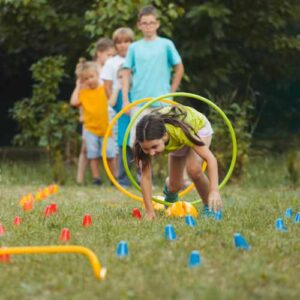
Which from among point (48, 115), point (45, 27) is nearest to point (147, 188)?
point (48, 115)

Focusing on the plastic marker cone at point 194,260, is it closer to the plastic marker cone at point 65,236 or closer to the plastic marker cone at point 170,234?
the plastic marker cone at point 170,234

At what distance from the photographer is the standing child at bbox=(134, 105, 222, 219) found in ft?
20.5

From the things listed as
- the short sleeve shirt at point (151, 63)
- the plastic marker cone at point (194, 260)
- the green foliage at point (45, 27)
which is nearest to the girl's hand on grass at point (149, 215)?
the plastic marker cone at point (194, 260)

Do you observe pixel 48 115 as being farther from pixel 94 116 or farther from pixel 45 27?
pixel 94 116

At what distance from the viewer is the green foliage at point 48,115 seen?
41.6 ft

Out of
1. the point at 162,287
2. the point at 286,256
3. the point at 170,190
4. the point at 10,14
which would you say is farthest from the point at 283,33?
the point at 162,287

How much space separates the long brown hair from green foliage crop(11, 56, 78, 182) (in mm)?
5652

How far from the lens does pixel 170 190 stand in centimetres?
748

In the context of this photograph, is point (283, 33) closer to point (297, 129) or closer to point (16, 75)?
point (297, 129)

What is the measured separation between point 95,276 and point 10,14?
10.1 m

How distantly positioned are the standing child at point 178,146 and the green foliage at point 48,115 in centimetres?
528

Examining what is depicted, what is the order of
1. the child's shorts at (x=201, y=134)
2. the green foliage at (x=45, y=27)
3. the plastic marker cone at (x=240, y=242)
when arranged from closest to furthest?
1. the plastic marker cone at (x=240, y=242)
2. the child's shorts at (x=201, y=134)
3. the green foliage at (x=45, y=27)

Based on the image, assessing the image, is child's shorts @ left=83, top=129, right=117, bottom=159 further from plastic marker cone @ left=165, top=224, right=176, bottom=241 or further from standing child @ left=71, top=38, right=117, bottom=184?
plastic marker cone @ left=165, top=224, right=176, bottom=241

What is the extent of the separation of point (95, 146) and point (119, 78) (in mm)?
1131
